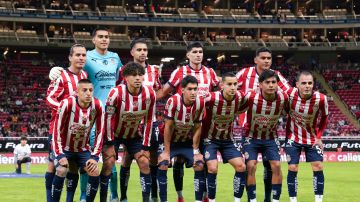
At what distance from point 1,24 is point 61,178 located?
139 ft

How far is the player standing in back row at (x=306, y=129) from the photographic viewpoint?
11555 millimetres

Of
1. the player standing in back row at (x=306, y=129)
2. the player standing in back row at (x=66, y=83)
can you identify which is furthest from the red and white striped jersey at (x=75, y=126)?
the player standing in back row at (x=306, y=129)

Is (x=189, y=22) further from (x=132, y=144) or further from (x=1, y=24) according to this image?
(x=132, y=144)

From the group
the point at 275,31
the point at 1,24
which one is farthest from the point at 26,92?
the point at 275,31

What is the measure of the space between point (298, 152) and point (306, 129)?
458mm

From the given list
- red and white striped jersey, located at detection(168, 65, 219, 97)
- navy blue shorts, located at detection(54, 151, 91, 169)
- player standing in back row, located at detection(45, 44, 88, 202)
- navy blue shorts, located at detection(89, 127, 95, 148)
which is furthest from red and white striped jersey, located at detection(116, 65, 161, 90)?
navy blue shorts, located at detection(54, 151, 91, 169)

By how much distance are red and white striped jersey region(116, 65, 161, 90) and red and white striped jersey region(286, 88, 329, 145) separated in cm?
253

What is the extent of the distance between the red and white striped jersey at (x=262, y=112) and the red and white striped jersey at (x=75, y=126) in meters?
2.76

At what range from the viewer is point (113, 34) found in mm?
52188

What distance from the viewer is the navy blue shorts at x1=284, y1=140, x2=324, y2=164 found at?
11695mm

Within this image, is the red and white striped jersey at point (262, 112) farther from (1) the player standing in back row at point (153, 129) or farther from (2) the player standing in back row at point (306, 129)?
(1) the player standing in back row at point (153, 129)

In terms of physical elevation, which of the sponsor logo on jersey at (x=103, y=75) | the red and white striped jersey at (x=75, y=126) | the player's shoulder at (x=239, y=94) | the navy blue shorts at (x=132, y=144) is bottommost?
the navy blue shorts at (x=132, y=144)

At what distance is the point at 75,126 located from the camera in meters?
10.3

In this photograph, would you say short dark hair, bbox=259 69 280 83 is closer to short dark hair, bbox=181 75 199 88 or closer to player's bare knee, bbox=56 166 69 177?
short dark hair, bbox=181 75 199 88
